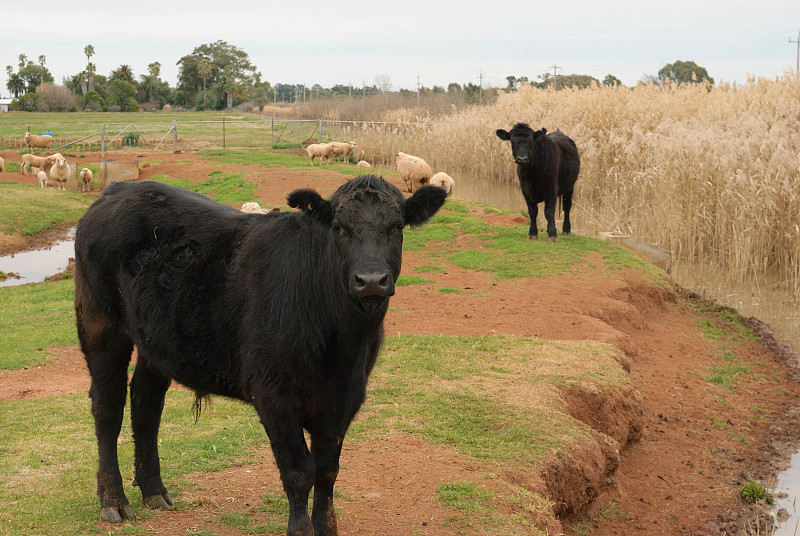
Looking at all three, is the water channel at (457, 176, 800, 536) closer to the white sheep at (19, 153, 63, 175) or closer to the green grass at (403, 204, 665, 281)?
the green grass at (403, 204, 665, 281)

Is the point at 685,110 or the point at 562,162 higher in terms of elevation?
the point at 685,110

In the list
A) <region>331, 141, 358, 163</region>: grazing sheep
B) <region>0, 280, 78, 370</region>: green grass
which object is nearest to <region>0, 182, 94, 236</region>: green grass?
<region>0, 280, 78, 370</region>: green grass

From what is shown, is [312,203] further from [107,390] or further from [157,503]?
[157,503]

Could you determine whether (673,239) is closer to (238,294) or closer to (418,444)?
(418,444)

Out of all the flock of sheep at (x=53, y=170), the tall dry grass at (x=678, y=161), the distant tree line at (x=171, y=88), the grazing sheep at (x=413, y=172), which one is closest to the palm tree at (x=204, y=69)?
the distant tree line at (x=171, y=88)

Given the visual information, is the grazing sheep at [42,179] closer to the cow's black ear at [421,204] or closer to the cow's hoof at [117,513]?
the cow's hoof at [117,513]

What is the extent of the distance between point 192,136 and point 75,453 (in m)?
43.9

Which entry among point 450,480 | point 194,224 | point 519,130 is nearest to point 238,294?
point 194,224

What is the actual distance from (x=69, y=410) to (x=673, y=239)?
12.6 metres

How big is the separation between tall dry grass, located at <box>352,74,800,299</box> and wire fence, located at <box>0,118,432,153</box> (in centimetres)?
581

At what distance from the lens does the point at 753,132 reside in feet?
56.6

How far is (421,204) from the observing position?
447cm

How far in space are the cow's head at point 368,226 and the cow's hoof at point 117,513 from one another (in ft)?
7.63

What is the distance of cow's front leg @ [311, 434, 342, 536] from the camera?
4.50 m
